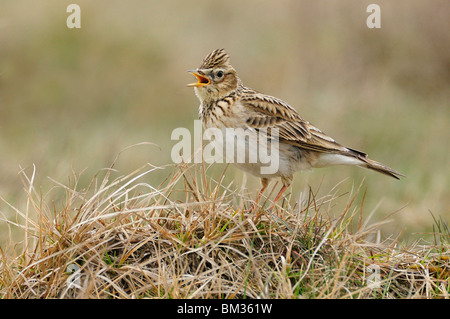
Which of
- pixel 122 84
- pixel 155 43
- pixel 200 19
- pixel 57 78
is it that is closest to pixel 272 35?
pixel 200 19

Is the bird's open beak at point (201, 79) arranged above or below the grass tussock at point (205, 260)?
above

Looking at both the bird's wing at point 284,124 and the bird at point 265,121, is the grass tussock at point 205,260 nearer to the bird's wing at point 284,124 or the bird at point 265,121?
the bird at point 265,121

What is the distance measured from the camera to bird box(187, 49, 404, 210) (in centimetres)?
576

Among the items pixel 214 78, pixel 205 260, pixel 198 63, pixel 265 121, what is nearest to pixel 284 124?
pixel 265 121

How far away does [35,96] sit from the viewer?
12781mm

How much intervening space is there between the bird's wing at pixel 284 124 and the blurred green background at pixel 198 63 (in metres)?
3.18

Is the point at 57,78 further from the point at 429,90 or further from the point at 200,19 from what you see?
the point at 429,90

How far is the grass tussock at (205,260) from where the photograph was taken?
3.85 metres

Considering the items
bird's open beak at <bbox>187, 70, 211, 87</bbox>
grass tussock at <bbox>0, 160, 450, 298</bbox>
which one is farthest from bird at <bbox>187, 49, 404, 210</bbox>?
grass tussock at <bbox>0, 160, 450, 298</bbox>

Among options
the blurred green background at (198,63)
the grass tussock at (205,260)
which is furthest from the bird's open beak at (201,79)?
the blurred green background at (198,63)

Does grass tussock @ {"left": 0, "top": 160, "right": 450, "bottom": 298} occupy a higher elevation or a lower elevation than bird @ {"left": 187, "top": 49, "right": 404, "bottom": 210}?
lower

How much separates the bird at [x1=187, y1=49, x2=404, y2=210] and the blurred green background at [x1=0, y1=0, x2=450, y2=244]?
319cm

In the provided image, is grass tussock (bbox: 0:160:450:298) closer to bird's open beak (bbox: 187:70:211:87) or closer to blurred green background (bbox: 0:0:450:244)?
bird's open beak (bbox: 187:70:211:87)

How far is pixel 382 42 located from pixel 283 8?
2.89 meters
